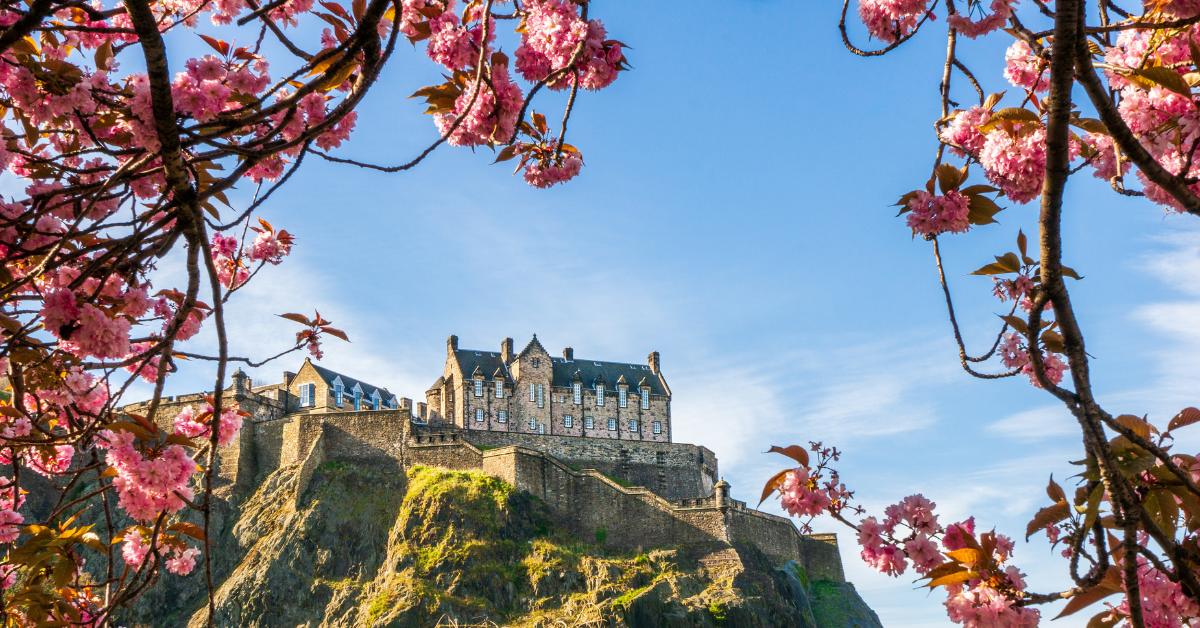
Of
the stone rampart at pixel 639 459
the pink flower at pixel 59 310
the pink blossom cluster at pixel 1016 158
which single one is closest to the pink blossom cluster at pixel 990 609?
the pink blossom cluster at pixel 1016 158

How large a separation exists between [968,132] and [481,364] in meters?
43.1

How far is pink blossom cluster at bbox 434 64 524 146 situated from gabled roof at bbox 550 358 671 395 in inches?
1678

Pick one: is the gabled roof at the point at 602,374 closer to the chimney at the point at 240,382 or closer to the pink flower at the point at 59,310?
the chimney at the point at 240,382

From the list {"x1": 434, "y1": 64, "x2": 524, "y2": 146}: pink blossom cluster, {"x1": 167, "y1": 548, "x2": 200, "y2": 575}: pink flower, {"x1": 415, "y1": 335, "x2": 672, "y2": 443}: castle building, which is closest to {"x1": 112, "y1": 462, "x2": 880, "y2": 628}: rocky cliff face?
{"x1": 415, "y1": 335, "x2": 672, "y2": 443}: castle building

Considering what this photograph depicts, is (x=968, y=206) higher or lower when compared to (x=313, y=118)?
lower

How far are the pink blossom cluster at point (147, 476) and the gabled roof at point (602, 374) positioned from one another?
42.4m

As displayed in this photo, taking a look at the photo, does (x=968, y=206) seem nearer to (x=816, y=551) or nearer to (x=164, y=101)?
(x=164, y=101)

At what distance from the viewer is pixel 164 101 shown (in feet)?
9.56

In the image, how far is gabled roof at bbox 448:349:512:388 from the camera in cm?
4481

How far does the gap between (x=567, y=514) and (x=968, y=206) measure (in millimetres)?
34841

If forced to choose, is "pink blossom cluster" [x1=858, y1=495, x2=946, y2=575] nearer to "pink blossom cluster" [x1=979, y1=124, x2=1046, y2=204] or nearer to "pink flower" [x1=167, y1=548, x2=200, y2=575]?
"pink blossom cluster" [x1=979, y1=124, x2=1046, y2=204]

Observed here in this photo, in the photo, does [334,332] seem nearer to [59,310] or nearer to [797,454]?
[59,310]

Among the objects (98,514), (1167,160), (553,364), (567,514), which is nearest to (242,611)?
(98,514)

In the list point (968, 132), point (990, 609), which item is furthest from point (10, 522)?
point (968, 132)
